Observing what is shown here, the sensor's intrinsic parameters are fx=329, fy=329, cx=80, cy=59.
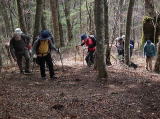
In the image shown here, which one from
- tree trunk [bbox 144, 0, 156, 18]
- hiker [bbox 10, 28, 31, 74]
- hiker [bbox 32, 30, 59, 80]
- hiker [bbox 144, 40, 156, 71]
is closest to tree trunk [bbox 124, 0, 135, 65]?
hiker [bbox 144, 40, 156, 71]

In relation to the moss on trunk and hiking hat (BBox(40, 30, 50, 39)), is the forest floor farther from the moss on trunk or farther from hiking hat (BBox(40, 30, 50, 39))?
the moss on trunk

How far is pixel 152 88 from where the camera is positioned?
11.1 meters

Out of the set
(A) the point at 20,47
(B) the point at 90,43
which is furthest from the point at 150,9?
(A) the point at 20,47

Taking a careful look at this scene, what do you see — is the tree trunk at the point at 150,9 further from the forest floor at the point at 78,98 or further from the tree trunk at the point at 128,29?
the forest floor at the point at 78,98

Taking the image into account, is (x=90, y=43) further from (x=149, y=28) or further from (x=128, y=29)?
(x=149, y=28)

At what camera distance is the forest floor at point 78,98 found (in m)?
7.90

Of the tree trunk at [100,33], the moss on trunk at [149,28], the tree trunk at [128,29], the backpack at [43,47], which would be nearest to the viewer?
the tree trunk at [100,33]

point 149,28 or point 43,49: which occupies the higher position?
point 149,28

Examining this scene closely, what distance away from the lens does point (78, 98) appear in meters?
9.48

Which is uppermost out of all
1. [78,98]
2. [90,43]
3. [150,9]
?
[150,9]

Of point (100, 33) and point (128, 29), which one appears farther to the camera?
point (128, 29)

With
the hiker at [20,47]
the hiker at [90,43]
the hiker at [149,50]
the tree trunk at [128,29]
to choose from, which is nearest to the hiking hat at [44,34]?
the hiker at [20,47]

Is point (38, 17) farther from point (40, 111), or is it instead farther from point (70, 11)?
point (70, 11)

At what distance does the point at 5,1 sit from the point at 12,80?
13.6m
